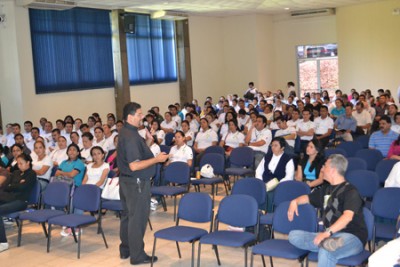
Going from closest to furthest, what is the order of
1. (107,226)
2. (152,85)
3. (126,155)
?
(126,155) < (107,226) < (152,85)

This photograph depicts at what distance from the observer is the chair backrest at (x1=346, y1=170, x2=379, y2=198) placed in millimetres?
6762

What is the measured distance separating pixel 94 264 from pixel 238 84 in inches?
623

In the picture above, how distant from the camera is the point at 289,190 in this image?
647cm

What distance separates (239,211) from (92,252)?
206cm

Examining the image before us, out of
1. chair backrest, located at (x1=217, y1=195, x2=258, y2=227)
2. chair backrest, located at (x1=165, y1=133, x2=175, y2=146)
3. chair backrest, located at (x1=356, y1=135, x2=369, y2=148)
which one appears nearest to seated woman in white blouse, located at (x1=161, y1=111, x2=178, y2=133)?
chair backrest, located at (x1=165, y1=133, x2=175, y2=146)

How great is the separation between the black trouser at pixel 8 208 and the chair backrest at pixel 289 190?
3.40 m

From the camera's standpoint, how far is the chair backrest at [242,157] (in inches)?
379

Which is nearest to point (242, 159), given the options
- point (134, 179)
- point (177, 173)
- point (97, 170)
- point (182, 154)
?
point (182, 154)

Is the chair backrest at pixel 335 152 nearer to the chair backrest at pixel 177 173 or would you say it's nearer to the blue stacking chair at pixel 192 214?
the chair backrest at pixel 177 173

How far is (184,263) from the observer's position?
6.32 metres

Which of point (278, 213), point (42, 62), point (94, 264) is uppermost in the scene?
point (42, 62)

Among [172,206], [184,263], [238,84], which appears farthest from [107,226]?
[238,84]

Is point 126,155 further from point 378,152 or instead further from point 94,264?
point 378,152

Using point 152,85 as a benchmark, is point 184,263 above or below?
below
